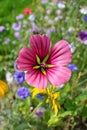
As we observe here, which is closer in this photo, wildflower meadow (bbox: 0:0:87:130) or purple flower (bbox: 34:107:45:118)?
wildflower meadow (bbox: 0:0:87:130)

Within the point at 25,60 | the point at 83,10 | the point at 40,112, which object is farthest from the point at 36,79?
the point at 83,10

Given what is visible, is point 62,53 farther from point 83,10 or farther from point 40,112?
point 83,10

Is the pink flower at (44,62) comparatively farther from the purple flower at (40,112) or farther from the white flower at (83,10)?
the white flower at (83,10)

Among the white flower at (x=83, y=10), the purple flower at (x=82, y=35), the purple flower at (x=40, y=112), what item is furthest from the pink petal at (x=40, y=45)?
the white flower at (x=83, y=10)

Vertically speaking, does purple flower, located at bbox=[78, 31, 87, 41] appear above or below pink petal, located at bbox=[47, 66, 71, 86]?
above

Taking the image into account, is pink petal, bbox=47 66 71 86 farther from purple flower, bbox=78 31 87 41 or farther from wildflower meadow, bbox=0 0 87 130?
purple flower, bbox=78 31 87 41

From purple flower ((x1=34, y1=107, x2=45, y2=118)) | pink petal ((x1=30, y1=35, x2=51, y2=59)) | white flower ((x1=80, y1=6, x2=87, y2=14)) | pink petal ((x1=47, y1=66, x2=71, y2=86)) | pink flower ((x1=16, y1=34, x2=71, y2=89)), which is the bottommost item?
purple flower ((x1=34, y1=107, x2=45, y2=118))

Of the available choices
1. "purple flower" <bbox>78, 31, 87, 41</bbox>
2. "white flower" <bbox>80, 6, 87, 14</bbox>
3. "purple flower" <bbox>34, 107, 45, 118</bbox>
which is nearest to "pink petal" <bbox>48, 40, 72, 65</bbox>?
"purple flower" <bbox>34, 107, 45, 118</bbox>

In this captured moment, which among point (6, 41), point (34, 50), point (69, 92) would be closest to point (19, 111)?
point (69, 92)
